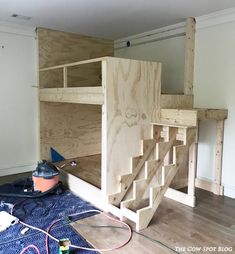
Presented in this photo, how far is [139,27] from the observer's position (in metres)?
3.83

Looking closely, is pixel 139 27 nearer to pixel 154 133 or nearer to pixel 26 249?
pixel 154 133

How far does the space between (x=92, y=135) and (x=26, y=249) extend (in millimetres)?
2813

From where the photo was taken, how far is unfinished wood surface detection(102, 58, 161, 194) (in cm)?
251

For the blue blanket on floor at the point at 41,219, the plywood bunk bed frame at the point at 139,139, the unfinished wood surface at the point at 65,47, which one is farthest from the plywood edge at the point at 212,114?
the unfinished wood surface at the point at 65,47

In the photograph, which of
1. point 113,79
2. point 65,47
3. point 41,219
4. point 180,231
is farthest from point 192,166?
point 65,47

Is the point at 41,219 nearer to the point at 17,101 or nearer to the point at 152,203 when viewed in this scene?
the point at 152,203

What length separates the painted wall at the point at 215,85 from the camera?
2996mm

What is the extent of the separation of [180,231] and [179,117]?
1.12 meters

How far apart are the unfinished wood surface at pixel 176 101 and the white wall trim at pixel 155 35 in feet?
3.19

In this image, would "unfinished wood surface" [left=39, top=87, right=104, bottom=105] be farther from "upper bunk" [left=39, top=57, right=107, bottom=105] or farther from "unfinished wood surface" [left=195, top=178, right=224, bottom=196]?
"unfinished wood surface" [left=195, top=178, right=224, bottom=196]

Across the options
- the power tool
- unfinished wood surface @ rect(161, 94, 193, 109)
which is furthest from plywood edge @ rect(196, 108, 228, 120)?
the power tool

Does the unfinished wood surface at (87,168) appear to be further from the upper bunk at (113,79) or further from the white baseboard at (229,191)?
the white baseboard at (229,191)

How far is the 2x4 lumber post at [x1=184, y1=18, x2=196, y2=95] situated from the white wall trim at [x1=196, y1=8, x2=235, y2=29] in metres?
0.10

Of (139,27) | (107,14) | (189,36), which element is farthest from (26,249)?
(139,27)
